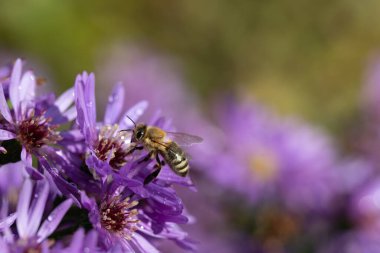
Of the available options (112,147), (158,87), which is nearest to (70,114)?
(112,147)

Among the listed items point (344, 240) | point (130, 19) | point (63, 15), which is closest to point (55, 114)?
point (344, 240)

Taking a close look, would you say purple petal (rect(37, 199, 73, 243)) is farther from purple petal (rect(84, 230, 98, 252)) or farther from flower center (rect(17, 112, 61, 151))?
flower center (rect(17, 112, 61, 151))

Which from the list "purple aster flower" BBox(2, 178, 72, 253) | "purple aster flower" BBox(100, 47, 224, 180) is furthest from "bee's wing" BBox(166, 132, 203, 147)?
"purple aster flower" BBox(100, 47, 224, 180)

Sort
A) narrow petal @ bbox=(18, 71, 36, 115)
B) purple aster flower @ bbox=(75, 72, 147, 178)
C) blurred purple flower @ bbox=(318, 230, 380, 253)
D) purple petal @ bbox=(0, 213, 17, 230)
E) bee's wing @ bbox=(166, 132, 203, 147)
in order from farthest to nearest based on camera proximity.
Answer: blurred purple flower @ bbox=(318, 230, 380, 253) < bee's wing @ bbox=(166, 132, 203, 147) < narrow petal @ bbox=(18, 71, 36, 115) < purple aster flower @ bbox=(75, 72, 147, 178) < purple petal @ bbox=(0, 213, 17, 230)

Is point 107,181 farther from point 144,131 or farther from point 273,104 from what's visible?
point 273,104

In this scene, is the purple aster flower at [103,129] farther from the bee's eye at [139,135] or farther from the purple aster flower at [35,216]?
the purple aster flower at [35,216]

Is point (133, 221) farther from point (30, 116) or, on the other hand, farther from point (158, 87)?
point (158, 87)

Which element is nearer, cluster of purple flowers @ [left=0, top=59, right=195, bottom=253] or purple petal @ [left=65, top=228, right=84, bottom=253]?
purple petal @ [left=65, top=228, right=84, bottom=253]
